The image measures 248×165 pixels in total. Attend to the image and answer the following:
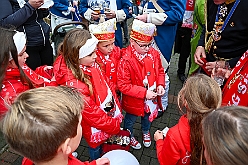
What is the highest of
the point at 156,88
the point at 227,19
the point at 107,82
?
the point at 227,19

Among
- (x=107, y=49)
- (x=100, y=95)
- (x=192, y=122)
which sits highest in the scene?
(x=107, y=49)

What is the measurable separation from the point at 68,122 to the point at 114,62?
1719 millimetres

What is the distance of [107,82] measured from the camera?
2762 mm

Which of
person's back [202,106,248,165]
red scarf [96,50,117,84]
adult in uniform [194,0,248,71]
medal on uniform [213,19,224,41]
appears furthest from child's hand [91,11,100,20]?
person's back [202,106,248,165]

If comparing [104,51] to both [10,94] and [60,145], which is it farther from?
[60,145]

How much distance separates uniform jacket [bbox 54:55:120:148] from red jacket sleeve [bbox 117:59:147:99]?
1.45 feet

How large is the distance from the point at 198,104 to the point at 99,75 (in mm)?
1130

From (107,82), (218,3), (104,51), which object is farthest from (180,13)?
(107,82)

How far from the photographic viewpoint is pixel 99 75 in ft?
8.51

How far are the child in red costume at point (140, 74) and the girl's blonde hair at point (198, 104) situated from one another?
40.4 inches

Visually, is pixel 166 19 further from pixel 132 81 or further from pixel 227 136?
pixel 227 136

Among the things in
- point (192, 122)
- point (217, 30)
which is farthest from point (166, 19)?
point (192, 122)

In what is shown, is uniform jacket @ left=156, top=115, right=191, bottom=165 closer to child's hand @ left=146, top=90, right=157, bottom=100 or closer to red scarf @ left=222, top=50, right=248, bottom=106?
red scarf @ left=222, top=50, right=248, bottom=106

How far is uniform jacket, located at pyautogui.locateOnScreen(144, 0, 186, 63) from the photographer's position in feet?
10.7
